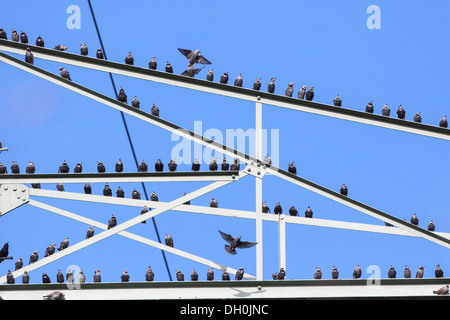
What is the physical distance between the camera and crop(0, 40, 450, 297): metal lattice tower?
2025 cm

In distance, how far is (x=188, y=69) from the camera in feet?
76.3

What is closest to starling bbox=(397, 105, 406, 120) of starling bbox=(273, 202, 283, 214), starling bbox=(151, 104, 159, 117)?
starling bbox=(273, 202, 283, 214)

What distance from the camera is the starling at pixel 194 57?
2431 centimetres

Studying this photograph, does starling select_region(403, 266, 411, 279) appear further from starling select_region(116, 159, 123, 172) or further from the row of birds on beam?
starling select_region(116, 159, 123, 172)

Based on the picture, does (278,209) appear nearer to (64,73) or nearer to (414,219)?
(414,219)

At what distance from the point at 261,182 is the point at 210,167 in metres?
2.50

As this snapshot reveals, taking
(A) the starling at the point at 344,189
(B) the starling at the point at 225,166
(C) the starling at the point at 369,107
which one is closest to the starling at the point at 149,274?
(B) the starling at the point at 225,166

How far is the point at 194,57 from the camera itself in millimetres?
24469

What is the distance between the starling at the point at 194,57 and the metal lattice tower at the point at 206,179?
249 cm

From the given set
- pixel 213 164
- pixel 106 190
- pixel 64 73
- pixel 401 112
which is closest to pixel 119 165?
pixel 213 164

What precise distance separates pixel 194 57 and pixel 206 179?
4.65 metres

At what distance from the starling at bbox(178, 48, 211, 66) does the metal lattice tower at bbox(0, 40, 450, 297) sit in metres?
2.49

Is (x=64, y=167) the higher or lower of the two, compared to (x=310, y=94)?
lower
